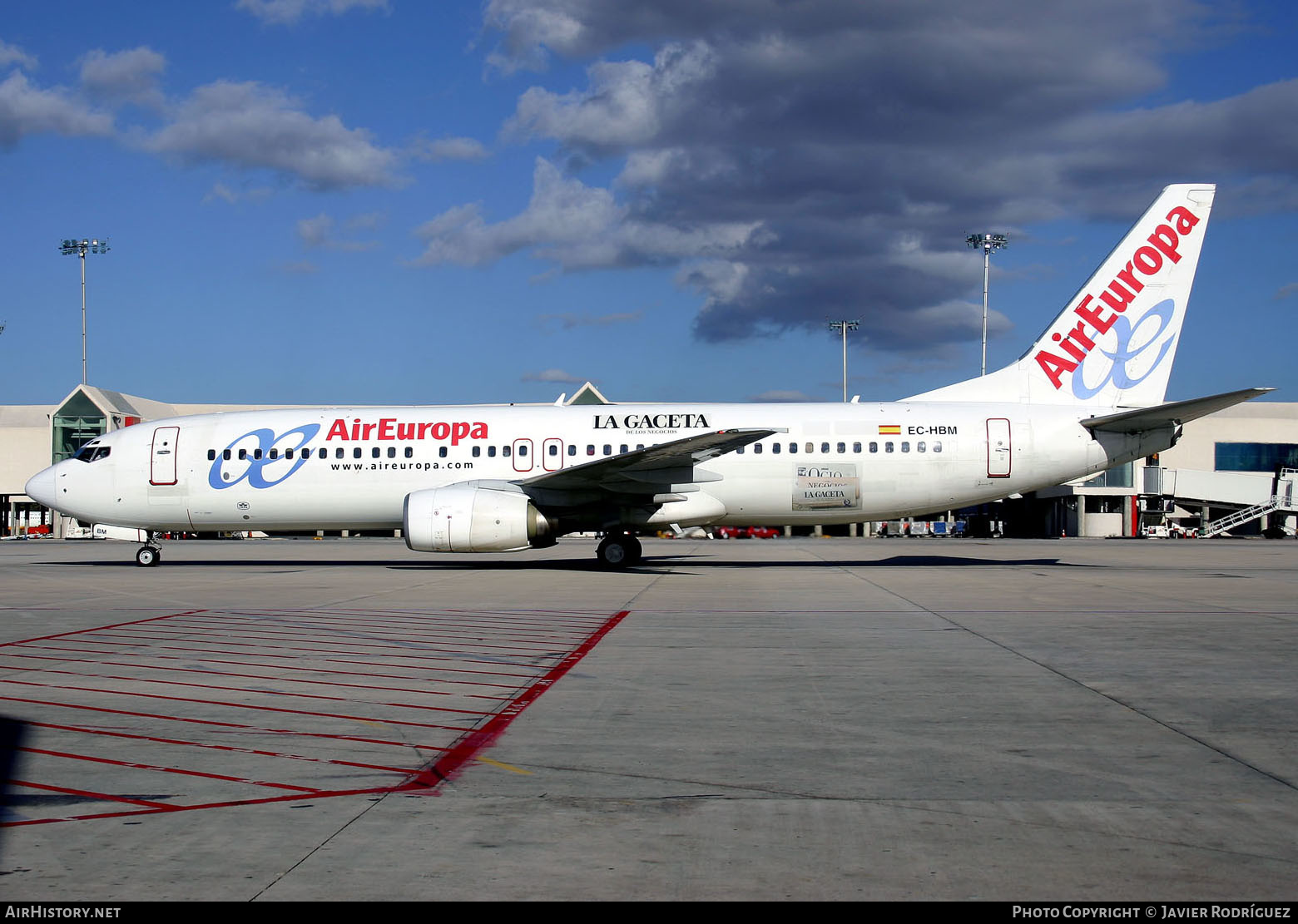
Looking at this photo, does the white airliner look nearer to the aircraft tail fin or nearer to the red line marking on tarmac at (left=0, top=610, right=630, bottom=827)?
the aircraft tail fin

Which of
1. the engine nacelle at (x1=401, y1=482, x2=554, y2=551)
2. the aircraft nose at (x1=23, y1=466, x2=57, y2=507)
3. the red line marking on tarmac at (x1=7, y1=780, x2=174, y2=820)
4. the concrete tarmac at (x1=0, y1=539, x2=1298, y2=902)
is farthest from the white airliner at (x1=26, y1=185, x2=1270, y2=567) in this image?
the red line marking on tarmac at (x1=7, y1=780, x2=174, y2=820)

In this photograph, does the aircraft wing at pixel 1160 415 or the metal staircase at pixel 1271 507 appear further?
the metal staircase at pixel 1271 507

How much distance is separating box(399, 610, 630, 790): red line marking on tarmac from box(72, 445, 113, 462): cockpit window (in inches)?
815

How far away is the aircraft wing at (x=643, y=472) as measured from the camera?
877 inches

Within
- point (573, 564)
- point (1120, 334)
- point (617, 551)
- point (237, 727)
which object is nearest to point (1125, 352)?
point (1120, 334)

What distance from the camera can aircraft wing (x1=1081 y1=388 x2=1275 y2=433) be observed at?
22312 mm

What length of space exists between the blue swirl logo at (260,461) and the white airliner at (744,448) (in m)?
0.04

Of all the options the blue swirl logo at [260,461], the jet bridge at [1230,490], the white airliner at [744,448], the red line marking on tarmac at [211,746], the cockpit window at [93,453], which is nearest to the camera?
the red line marking on tarmac at [211,746]

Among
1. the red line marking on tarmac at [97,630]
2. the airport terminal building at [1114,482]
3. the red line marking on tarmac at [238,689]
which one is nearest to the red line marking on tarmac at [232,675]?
the red line marking on tarmac at [238,689]

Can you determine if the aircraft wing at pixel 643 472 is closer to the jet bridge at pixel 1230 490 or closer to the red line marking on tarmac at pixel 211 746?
the red line marking on tarmac at pixel 211 746

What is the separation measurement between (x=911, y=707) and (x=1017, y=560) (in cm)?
2359

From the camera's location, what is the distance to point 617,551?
83.6ft

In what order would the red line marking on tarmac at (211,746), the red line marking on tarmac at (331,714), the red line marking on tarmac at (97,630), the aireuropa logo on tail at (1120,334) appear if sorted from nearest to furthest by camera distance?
the red line marking on tarmac at (331,714) < the red line marking on tarmac at (211,746) < the red line marking on tarmac at (97,630) < the aireuropa logo on tail at (1120,334)
